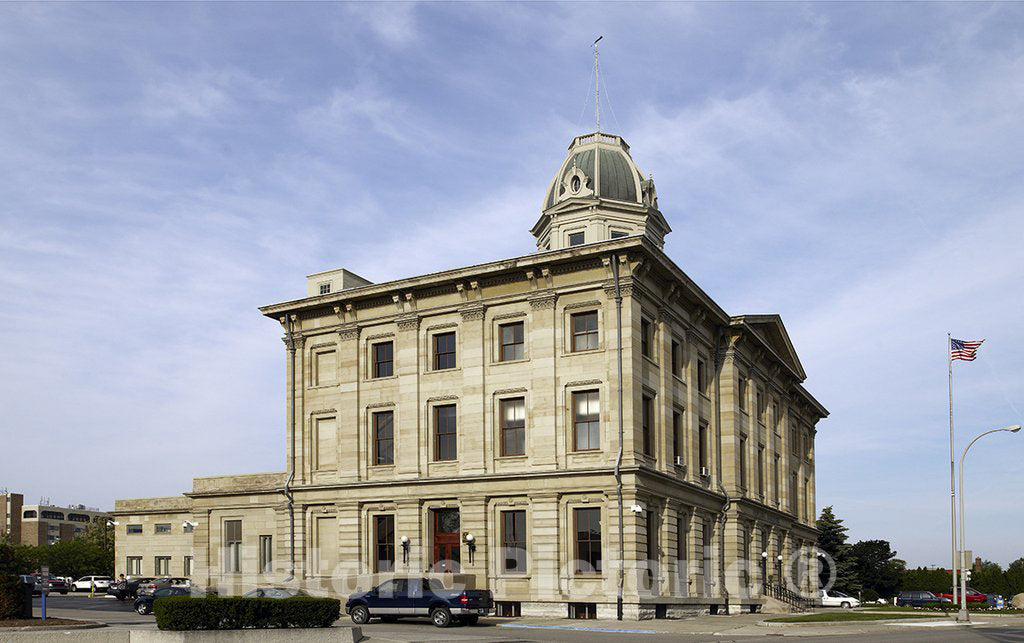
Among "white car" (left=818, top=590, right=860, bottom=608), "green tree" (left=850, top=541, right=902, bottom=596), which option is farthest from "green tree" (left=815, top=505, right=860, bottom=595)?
"white car" (left=818, top=590, right=860, bottom=608)

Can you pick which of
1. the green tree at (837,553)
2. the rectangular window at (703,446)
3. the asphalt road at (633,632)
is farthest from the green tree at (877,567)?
the asphalt road at (633,632)

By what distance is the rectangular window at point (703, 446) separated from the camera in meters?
49.4

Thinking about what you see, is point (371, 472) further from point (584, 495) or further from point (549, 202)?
point (549, 202)

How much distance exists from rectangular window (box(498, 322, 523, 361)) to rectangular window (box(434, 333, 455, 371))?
256 cm

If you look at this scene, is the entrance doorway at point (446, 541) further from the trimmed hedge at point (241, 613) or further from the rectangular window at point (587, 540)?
the trimmed hedge at point (241, 613)

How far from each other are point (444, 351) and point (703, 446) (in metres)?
13.4

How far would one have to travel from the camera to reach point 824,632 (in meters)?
35.5

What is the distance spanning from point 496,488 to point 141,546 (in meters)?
32.7

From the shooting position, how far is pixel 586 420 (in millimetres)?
42656

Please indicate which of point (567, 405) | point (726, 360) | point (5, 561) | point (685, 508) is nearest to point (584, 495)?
point (567, 405)

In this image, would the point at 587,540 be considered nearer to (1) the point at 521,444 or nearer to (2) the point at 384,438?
(1) the point at 521,444

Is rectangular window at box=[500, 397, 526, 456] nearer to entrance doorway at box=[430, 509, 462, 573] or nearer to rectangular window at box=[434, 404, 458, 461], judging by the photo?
rectangular window at box=[434, 404, 458, 461]

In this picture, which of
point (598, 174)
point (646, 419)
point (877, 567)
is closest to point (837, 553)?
point (877, 567)

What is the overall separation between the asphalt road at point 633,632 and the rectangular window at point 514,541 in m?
2.65
